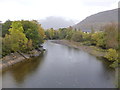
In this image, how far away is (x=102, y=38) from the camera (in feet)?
123

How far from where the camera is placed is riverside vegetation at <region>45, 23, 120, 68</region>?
2394 centimetres

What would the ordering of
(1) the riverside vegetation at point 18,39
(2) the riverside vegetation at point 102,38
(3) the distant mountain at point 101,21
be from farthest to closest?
(3) the distant mountain at point 101,21 → (2) the riverside vegetation at point 102,38 → (1) the riverside vegetation at point 18,39

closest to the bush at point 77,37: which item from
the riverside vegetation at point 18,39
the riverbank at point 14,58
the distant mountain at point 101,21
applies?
the riverside vegetation at point 18,39

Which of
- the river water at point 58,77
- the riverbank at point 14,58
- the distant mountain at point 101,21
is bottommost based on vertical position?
the river water at point 58,77

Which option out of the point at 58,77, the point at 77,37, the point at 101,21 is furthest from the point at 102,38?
the point at 101,21

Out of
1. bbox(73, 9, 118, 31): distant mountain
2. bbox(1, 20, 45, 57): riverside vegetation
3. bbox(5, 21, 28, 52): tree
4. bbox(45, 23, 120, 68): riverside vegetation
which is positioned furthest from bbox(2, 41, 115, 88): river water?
bbox(73, 9, 118, 31): distant mountain

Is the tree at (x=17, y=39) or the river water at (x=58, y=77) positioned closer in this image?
the river water at (x=58, y=77)

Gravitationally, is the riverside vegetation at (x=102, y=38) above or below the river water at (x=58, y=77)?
above

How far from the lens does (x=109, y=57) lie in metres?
24.9

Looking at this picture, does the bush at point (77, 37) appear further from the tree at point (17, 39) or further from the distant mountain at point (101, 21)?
the distant mountain at point (101, 21)

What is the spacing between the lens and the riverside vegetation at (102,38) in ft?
78.5

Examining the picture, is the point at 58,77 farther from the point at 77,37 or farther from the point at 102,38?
the point at 77,37

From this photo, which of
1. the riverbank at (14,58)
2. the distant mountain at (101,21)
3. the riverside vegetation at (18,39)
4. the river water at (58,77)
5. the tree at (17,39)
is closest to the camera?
the river water at (58,77)

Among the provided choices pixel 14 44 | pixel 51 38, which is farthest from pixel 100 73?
pixel 51 38
